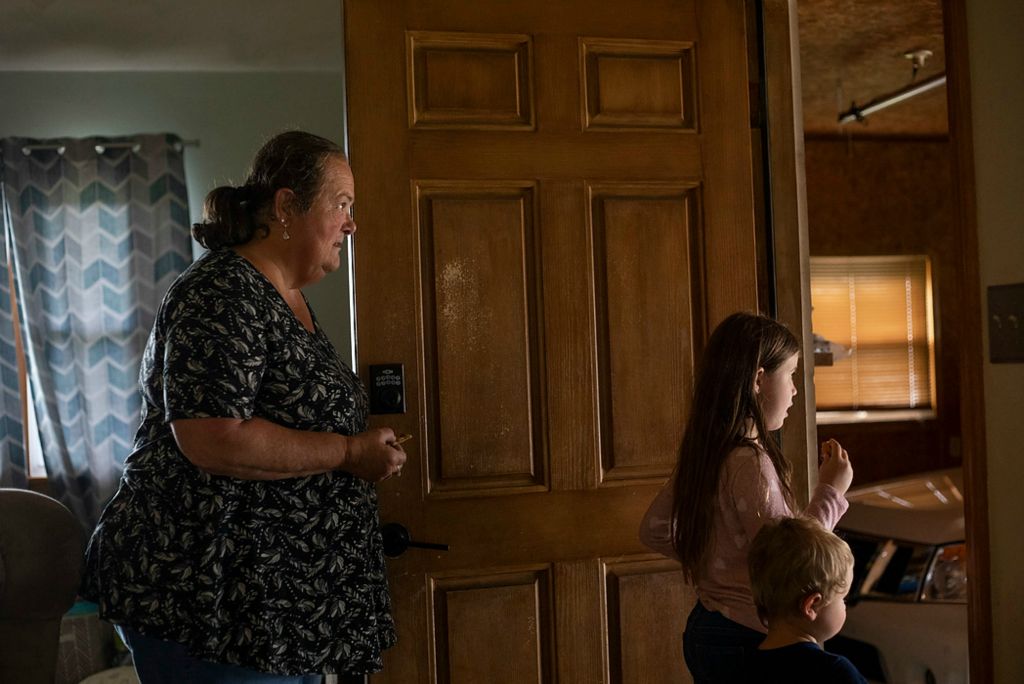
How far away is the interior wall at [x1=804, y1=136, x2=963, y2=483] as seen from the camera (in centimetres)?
676

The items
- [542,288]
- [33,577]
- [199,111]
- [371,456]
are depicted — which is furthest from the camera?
[199,111]

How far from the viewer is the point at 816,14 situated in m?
4.21

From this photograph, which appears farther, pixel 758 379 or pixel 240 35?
pixel 240 35

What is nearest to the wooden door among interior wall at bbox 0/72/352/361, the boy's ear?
the boy's ear

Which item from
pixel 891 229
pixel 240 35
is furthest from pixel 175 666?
pixel 891 229

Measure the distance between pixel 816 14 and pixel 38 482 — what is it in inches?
162

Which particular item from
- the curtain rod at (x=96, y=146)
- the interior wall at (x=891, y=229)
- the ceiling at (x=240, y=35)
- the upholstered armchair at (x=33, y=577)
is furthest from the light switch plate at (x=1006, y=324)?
the interior wall at (x=891, y=229)

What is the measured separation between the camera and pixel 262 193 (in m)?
1.73

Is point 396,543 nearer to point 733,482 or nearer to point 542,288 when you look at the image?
point 542,288

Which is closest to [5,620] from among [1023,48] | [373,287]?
[373,287]

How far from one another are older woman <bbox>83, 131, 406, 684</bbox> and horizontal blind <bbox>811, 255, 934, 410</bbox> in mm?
5596

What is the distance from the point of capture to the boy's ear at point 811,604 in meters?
1.53

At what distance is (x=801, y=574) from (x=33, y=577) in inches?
54.6

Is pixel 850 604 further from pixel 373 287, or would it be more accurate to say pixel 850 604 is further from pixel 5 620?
pixel 5 620
